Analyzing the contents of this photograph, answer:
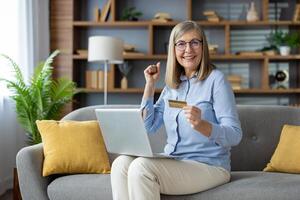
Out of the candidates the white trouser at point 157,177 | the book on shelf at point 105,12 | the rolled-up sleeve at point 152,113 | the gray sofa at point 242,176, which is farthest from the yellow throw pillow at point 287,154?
the book on shelf at point 105,12

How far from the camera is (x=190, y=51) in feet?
7.55

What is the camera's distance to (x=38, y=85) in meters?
3.87

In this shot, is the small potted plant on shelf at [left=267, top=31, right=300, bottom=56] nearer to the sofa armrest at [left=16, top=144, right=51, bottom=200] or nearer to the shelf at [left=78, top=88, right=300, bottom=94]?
the shelf at [left=78, top=88, right=300, bottom=94]

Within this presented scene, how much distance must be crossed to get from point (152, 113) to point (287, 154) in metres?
0.79

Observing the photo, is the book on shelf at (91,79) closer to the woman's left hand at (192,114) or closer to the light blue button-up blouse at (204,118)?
the light blue button-up blouse at (204,118)

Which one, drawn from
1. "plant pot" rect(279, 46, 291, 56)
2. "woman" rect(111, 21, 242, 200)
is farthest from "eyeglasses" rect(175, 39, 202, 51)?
"plant pot" rect(279, 46, 291, 56)

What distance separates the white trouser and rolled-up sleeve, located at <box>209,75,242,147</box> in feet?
0.57

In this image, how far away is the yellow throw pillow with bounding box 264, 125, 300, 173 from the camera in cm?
262

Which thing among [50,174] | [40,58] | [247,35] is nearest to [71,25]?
[40,58]

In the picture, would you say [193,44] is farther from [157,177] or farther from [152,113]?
[157,177]

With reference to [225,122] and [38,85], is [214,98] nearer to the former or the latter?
[225,122]

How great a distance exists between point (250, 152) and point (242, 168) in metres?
0.10

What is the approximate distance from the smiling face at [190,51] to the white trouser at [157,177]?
1.59ft

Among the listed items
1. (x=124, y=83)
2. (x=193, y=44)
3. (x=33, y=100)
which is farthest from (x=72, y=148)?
(x=124, y=83)
